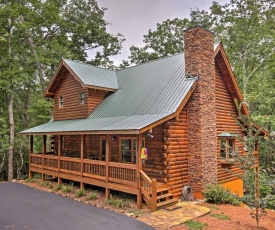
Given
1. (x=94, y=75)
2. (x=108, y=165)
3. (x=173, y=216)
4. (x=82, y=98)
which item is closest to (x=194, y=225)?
(x=173, y=216)

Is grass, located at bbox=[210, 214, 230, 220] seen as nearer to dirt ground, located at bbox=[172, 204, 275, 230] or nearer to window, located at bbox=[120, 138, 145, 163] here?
dirt ground, located at bbox=[172, 204, 275, 230]

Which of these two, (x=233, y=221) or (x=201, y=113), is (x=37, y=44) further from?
(x=233, y=221)

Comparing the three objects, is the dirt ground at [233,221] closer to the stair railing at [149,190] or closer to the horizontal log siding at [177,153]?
the stair railing at [149,190]

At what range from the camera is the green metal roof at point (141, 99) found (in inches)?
446

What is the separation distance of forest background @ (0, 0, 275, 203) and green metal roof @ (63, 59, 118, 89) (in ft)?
16.9

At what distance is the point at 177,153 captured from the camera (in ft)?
38.0

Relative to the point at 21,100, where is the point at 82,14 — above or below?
above

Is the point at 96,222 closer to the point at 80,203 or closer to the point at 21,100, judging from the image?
the point at 80,203

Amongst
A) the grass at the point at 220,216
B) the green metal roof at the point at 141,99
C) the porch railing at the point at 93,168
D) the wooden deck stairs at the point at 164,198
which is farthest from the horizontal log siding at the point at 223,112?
the porch railing at the point at 93,168

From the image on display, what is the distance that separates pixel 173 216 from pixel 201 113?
5.01 m

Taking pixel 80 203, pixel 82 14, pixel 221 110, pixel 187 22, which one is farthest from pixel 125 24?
pixel 80 203

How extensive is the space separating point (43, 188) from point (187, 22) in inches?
1035

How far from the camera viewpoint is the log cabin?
1066 centimetres

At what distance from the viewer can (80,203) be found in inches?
432
